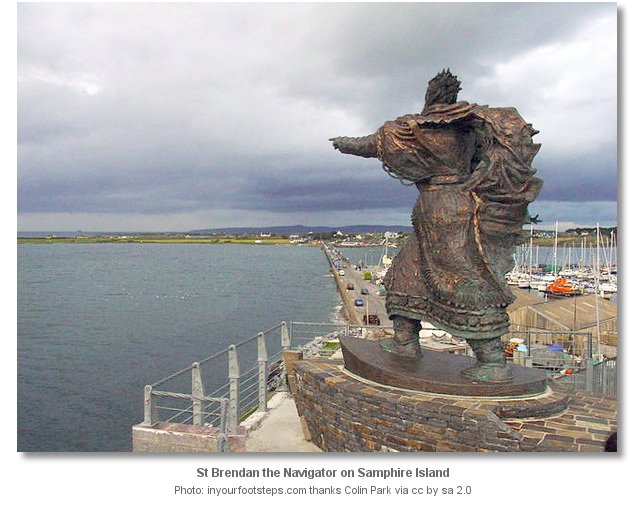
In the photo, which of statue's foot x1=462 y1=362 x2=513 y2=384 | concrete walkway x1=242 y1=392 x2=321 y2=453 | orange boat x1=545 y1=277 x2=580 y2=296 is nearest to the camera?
statue's foot x1=462 y1=362 x2=513 y2=384

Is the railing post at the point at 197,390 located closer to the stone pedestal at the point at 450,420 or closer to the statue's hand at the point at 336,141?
the stone pedestal at the point at 450,420

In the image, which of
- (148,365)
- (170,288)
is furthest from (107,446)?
(170,288)

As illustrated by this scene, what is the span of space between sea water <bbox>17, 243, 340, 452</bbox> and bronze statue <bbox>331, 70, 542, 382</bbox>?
4021 mm

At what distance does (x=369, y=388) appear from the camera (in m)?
5.63

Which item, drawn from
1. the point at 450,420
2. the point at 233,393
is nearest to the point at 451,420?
the point at 450,420

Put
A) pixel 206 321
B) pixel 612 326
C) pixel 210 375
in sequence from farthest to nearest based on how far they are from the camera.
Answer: pixel 206 321
pixel 210 375
pixel 612 326

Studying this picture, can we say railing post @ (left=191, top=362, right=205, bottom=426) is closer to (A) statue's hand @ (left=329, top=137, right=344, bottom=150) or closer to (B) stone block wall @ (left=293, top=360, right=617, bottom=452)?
(B) stone block wall @ (left=293, top=360, right=617, bottom=452)

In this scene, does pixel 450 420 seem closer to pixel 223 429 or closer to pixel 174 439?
pixel 223 429

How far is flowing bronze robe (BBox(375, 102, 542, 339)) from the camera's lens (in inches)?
215

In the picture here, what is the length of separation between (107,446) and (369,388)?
10.1 meters

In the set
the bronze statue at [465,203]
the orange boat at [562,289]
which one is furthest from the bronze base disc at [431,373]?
the orange boat at [562,289]

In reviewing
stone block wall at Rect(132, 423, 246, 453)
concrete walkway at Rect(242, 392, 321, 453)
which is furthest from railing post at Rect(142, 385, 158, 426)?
concrete walkway at Rect(242, 392, 321, 453)
